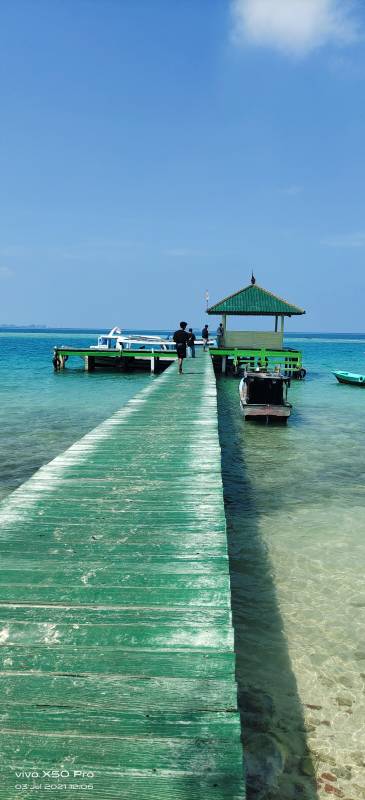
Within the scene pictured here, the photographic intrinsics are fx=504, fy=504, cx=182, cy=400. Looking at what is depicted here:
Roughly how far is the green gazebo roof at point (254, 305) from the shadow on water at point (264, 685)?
999 inches

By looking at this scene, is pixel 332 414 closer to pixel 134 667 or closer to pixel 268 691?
pixel 268 691

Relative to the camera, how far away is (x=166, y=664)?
3.30 m

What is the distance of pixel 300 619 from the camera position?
248 inches

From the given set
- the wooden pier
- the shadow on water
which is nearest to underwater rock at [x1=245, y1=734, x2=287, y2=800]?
the shadow on water

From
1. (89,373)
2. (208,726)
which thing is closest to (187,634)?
(208,726)

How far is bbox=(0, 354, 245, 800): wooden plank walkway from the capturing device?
2.52 metres

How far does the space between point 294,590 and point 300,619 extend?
72cm

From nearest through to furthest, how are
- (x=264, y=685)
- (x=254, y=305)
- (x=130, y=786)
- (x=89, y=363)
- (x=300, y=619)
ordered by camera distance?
(x=130, y=786)
(x=264, y=685)
(x=300, y=619)
(x=254, y=305)
(x=89, y=363)

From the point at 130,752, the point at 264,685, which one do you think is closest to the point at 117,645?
the point at 130,752

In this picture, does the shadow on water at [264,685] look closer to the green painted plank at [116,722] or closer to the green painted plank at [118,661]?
the green painted plank at [118,661]

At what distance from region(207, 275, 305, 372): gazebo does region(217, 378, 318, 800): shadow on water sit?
2534 cm

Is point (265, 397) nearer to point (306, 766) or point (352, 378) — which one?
point (352, 378)

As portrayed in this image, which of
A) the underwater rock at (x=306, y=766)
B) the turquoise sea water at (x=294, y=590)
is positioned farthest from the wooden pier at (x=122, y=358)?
the underwater rock at (x=306, y=766)

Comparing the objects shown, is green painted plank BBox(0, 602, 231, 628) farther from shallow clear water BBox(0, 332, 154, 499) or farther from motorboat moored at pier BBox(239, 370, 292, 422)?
motorboat moored at pier BBox(239, 370, 292, 422)
